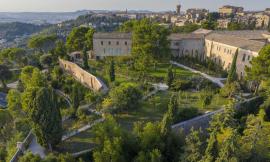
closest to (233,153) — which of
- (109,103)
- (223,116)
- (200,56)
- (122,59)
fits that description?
(223,116)

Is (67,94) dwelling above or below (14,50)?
below

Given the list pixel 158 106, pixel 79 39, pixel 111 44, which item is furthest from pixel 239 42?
pixel 79 39

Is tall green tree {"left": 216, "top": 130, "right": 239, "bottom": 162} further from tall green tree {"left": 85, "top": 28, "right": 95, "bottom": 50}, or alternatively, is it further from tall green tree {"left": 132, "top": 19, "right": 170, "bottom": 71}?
tall green tree {"left": 85, "top": 28, "right": 95, "bottom": 50}

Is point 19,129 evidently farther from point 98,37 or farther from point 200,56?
point 200,56

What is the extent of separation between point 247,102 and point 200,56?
20792mm

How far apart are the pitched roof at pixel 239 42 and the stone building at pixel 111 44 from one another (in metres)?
14.3

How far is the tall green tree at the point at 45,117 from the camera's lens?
52.9 feet

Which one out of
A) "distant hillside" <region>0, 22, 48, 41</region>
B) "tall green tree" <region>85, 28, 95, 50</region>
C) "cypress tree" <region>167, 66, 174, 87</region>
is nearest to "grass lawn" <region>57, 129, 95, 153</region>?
"cypress tree" <region>167, 66, 174, 87</region>

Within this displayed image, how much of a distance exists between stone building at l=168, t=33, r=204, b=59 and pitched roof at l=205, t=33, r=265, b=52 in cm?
176

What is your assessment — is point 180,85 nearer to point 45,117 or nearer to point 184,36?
point 45,117

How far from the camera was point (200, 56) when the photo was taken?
4350 cm

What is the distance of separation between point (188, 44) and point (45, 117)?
32.5 meters

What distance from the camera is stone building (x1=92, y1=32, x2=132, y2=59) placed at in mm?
42094

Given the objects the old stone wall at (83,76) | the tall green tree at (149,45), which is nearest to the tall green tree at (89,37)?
the old stone wall at (83,76)
